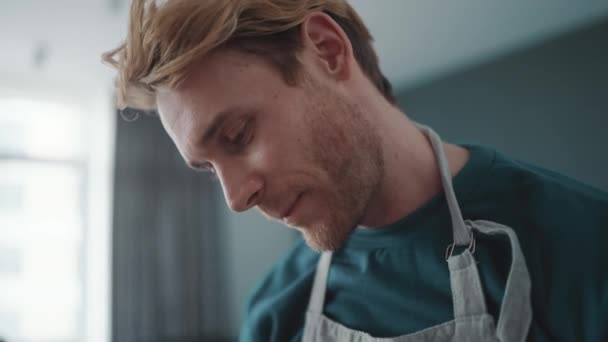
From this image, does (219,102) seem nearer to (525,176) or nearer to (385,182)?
(385,182)

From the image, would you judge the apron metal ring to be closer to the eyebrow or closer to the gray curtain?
the eyebrow

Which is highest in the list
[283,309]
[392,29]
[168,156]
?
[392,29]

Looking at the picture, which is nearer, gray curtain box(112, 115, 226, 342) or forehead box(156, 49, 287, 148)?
forehead box(156, 49, 287, 148)

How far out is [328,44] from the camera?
2.65 feet

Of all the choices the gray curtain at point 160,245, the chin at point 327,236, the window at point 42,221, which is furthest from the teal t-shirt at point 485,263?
the window at point 42,221

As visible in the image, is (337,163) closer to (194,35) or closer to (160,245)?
(194,35)

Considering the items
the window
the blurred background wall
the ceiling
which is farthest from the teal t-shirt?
the window

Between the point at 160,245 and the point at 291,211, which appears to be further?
the point at 160,245

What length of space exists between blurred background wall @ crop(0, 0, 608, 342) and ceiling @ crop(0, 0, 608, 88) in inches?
0.5

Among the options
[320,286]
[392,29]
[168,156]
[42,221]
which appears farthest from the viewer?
[168,156]

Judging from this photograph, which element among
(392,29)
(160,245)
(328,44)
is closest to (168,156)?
(160,245)

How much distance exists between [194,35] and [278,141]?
0.63 feet

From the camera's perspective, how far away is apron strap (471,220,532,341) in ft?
2.19

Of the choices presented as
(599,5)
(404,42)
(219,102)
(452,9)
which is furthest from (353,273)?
(599,5)
